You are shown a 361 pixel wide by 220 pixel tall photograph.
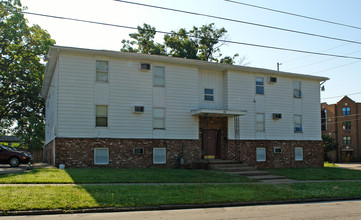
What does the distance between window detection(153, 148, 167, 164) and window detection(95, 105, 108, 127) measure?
11.3 feet

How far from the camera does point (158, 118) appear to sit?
21.6 metres

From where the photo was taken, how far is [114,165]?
20.1 meters

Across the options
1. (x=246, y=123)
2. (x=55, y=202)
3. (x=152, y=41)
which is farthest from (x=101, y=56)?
(x=152, y=41)

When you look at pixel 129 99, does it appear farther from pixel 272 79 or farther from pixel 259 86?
pixel 272 79

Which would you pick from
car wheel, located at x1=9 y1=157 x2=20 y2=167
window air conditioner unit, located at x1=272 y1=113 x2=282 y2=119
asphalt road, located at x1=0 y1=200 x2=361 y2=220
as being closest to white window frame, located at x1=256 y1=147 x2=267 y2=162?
window air conditioner unit, located at x1=272 y1=113 x2=282 y2=119

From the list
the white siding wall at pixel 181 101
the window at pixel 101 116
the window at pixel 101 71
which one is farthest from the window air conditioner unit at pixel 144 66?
the window at pixel 101 116

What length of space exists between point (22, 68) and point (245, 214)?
31482mm

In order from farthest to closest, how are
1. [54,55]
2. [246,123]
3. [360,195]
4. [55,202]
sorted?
1. [246,123]
2. [54,55]
3. [360,195]
4. [55,202]

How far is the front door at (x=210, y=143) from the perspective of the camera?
2327 centimetres

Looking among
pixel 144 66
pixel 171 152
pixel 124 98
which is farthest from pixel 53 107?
pixel 171 152

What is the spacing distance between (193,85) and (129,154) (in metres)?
5.99

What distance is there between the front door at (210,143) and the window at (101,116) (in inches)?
262

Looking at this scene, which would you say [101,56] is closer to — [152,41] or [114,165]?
[114,165]

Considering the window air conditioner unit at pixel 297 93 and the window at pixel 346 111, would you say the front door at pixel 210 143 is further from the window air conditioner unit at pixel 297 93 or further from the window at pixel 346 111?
the window at pixel 346 111
